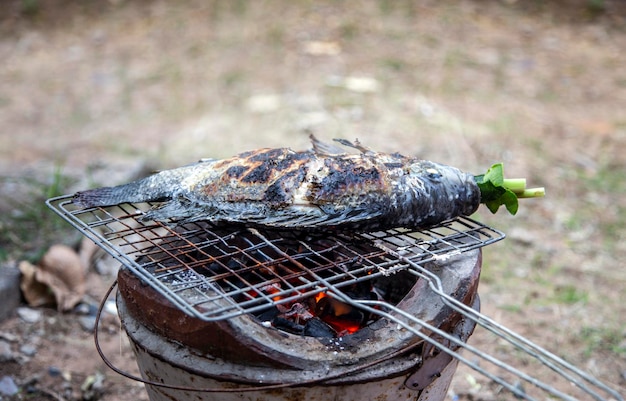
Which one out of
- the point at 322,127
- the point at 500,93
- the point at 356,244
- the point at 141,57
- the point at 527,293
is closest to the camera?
the point at 356,244

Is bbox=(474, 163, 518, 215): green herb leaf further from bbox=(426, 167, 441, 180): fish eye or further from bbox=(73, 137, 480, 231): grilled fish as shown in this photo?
bbox=(426, 167, 441, 180): fish eye

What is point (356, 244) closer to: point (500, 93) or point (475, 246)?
point (475, 246)

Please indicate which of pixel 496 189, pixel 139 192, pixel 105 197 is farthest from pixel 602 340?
pixel 105 197

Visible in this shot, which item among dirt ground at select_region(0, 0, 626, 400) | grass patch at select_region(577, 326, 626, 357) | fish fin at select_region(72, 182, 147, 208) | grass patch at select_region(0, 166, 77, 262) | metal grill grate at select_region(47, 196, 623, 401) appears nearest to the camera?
metal grill grate at select_region(47, 196, 623, 401)

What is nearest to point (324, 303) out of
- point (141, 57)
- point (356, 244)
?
point (356, 244)

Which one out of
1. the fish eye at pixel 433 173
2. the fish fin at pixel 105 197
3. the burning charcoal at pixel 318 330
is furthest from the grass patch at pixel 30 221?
the fish eye at pixel 433 173

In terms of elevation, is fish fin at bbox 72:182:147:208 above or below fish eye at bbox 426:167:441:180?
below

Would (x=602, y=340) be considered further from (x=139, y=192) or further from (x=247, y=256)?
(x=139, y=192)

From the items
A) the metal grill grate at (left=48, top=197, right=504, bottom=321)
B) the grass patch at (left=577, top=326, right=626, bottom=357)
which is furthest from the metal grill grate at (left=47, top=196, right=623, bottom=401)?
the grass patch at (left=577, top=326, right=626, bottom=357)
